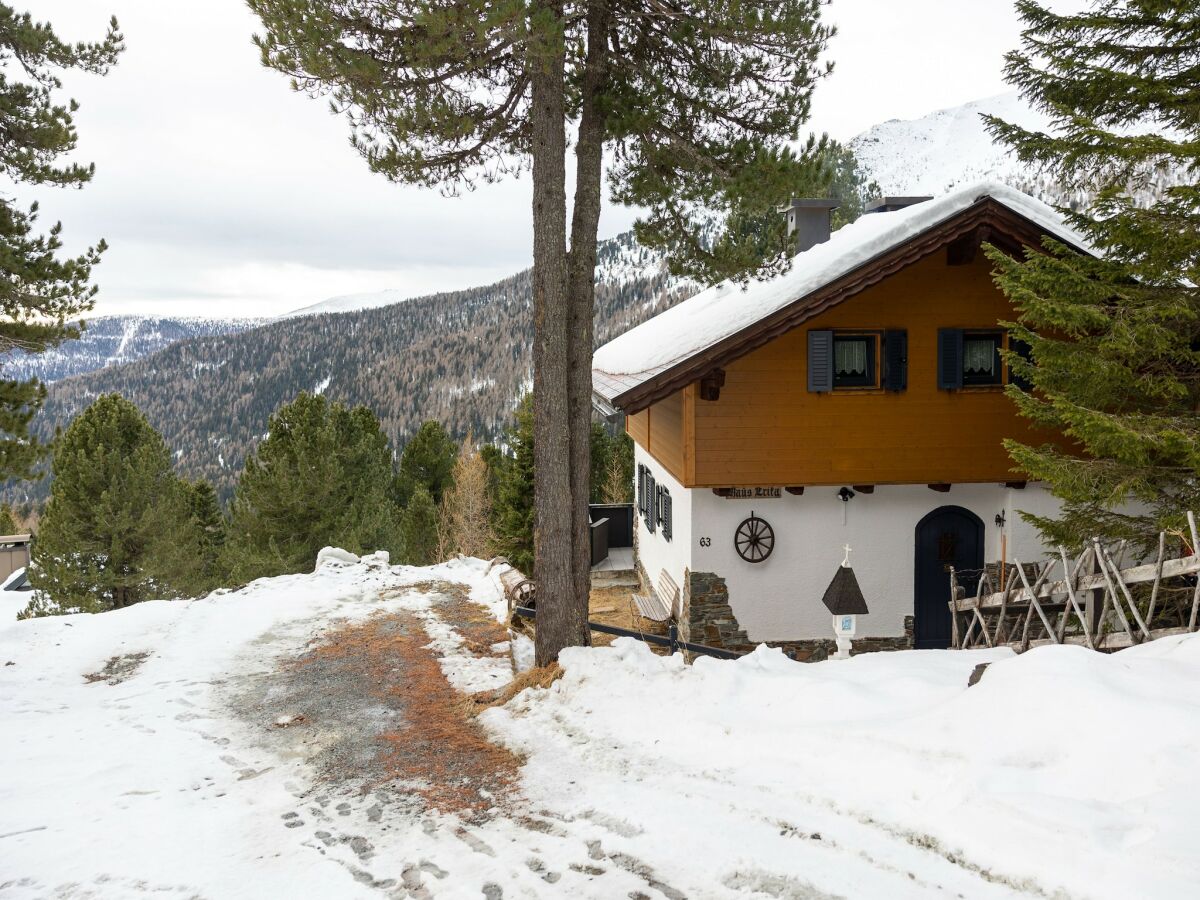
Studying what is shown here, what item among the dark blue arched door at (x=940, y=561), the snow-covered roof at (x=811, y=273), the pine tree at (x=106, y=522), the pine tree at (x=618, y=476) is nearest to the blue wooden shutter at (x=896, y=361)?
the snow-covered roof at (x=811, y=273)

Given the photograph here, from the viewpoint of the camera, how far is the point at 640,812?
18.3ft

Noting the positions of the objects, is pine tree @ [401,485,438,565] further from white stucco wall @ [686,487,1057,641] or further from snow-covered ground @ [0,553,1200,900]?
snow-covered ground @ [0,553,1200,900]

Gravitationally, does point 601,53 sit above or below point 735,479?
above

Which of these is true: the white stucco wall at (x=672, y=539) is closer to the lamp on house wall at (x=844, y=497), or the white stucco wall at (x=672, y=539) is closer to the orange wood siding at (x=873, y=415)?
the orange wood siding at (x=873, y=415)

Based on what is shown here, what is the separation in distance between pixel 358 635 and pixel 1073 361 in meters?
10.7

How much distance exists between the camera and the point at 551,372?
Answer: 9.16 meters

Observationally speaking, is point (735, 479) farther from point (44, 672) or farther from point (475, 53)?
point (44, 672)

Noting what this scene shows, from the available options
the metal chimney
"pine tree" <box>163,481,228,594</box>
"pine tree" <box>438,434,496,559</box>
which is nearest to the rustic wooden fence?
the metal chimney

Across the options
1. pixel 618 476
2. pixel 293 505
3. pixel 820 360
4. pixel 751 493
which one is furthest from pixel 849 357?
pixel 618 476

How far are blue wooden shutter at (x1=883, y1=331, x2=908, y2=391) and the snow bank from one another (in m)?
6.24

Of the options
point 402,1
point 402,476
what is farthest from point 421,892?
point 402,476

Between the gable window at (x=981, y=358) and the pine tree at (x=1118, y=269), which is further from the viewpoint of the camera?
the gable window at (x=981, y=358)

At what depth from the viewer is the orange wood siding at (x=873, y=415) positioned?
12.8 m

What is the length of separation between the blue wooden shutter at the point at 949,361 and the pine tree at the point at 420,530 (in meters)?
30.2
